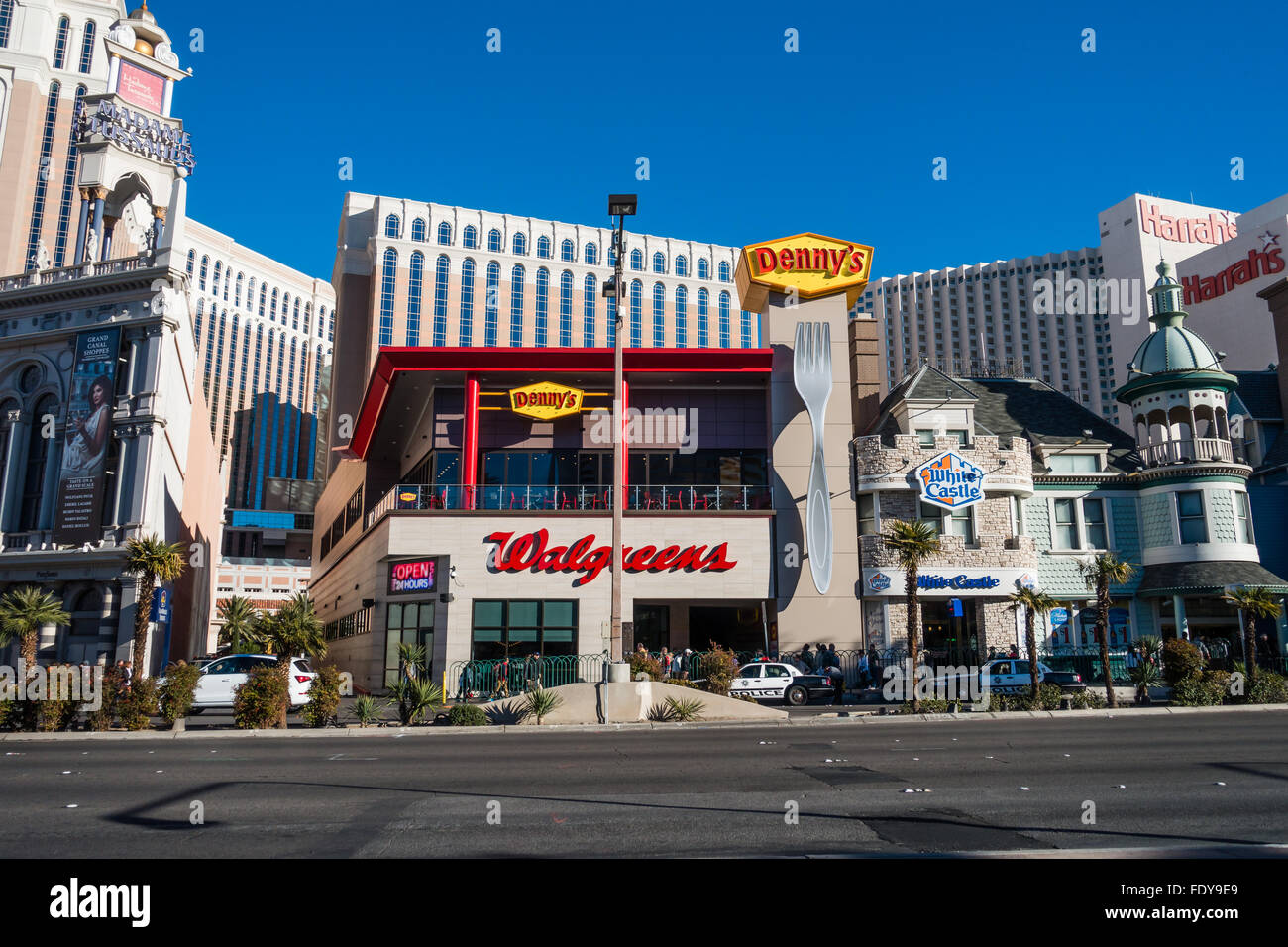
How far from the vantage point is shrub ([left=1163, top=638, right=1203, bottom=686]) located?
78.9ft

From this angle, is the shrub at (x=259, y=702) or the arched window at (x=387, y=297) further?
the arched window at (x=387, y=297)

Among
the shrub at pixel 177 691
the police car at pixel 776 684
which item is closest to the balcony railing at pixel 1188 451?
the police car at pixel 776 684

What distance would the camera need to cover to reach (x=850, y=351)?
44469mm

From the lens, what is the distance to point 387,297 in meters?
116

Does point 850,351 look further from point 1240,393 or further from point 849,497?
point 1240,393

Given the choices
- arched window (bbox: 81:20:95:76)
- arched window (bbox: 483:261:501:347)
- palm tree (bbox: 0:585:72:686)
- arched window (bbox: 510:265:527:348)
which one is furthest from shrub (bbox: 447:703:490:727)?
arched window (bbox: 81:20:95:76)

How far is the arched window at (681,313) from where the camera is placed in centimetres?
13334

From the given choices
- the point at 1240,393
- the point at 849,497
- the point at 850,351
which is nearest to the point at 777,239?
the point at 850,351

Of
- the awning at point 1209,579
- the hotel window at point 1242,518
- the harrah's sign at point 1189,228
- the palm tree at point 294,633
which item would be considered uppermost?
the harrah's sign at point 1189,228

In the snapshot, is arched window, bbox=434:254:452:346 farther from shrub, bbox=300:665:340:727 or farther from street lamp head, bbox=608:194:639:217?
shrub, bbox=300:665:340:727

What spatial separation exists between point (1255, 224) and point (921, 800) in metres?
96.1

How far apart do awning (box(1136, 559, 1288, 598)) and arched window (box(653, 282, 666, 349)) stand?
99.2 m

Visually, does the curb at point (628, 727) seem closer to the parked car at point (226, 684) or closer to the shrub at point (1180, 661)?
the shrub at point (1180, 661)

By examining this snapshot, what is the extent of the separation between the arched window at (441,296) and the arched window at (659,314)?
99.5 ft
